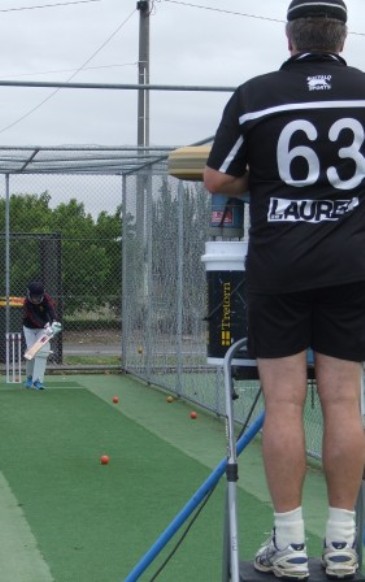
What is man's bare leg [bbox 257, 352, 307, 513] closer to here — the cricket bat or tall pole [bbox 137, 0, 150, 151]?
the cricket bat

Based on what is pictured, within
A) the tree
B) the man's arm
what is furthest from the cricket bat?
the man's arm

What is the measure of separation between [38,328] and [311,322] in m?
12.9

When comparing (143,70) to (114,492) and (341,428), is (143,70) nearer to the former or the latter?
(114,492)

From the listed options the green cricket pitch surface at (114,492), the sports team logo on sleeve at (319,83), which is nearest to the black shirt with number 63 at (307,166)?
the sports team logo on sleeve at (319,83)

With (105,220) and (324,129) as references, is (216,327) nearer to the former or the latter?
(324,129)

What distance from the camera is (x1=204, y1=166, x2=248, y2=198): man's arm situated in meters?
4.18

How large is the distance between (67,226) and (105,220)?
1.45 meters

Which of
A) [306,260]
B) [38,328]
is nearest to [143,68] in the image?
[38,328]


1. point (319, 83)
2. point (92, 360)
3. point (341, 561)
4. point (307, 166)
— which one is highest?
point (319, 83)

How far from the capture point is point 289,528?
4.06m

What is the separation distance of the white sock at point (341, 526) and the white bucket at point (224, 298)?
85cm

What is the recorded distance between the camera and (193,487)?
9.27 metres

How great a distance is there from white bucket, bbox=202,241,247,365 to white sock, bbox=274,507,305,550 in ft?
2.72

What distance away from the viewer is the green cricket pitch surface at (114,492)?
6.93 meters
